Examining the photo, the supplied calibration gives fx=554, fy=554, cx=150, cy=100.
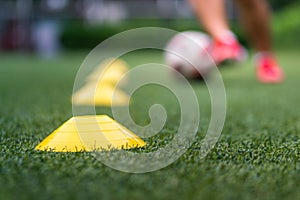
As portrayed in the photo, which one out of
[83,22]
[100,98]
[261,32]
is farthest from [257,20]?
[83,22]

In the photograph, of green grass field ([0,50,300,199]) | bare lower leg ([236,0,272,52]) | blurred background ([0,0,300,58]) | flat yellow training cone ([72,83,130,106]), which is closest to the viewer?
green grass field ([0,50,300,199])

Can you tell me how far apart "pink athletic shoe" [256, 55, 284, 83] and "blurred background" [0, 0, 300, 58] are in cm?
756

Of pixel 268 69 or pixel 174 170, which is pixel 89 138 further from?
pixel 268 69

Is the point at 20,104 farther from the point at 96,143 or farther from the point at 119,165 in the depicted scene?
the point at 119,165

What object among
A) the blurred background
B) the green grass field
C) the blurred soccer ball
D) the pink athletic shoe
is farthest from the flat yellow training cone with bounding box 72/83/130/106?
the blurred background

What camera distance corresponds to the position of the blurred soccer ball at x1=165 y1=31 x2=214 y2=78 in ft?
11.8

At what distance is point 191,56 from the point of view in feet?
11.9

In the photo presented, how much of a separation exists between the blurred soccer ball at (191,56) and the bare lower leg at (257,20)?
324mm

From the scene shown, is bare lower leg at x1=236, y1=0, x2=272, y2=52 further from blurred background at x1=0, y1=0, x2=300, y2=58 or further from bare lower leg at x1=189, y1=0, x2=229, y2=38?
blurred background at x1=0, y1=0, x2=300, y2=58

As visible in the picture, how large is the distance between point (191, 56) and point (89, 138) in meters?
2.34

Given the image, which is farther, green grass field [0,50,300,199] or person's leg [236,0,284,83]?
person's leg [236,0,284,83]

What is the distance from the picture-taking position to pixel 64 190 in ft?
3.18

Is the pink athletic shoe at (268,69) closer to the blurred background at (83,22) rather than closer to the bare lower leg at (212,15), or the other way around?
the bare lower leg at (212,15)

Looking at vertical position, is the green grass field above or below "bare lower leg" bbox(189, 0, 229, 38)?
below
